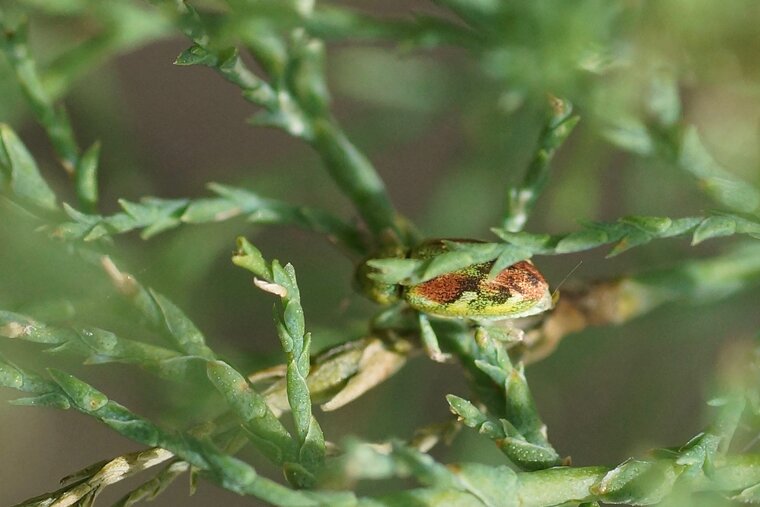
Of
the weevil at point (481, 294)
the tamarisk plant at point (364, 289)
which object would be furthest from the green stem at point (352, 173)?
the weevil at point (481, 294)

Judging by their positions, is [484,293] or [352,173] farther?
[352,173]

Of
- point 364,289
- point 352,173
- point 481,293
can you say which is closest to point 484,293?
point 481,293

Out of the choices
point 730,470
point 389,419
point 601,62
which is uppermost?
point 601,62

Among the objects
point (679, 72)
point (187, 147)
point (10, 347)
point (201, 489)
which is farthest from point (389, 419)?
point (187, 147)

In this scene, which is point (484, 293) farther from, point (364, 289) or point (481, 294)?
point (364, 289)

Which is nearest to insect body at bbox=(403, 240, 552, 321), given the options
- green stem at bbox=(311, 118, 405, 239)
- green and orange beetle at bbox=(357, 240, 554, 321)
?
green and orange beetle at bbox=(357, 240, 554, 321)

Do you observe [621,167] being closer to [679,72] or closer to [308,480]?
[679,72]
